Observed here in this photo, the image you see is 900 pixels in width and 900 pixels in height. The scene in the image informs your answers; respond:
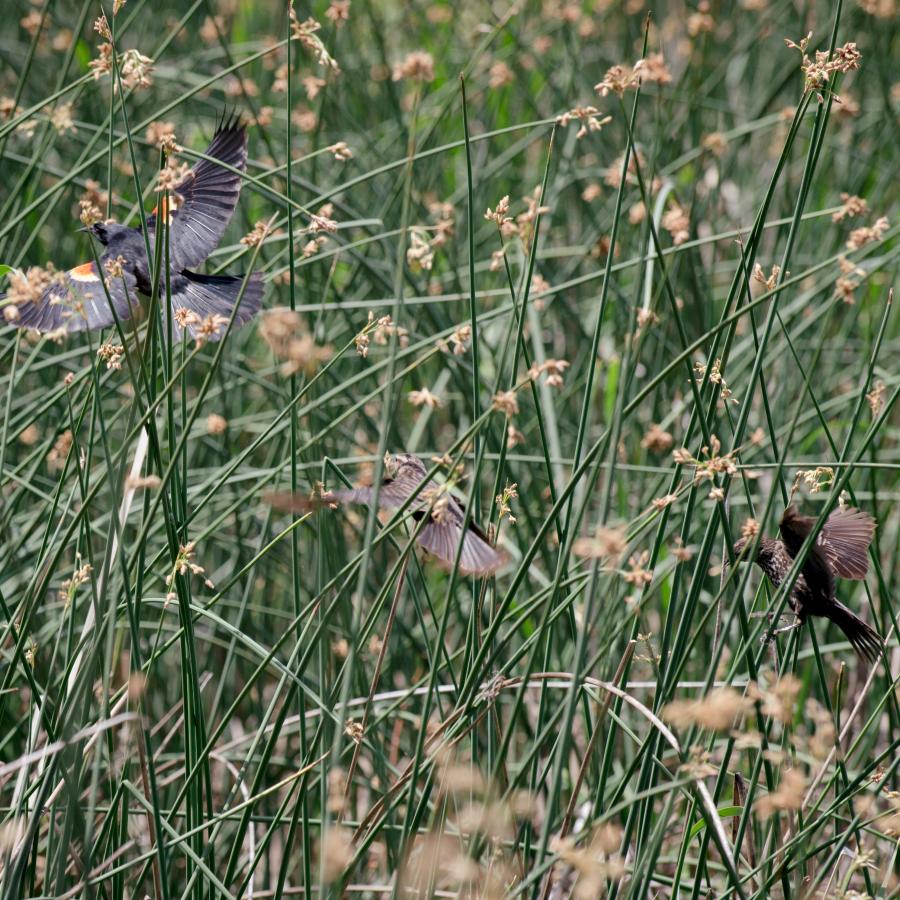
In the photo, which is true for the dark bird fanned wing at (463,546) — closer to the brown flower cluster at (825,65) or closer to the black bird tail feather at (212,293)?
the black bird tail feather at (212,293)

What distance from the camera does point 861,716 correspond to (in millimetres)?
2123

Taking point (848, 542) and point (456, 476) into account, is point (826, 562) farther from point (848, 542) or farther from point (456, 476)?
point (456, 476)

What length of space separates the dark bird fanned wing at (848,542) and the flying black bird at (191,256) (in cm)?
81

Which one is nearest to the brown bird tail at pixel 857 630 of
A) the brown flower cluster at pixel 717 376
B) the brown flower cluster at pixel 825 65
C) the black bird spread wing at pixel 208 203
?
the brown flower cluster at pixel 717 376

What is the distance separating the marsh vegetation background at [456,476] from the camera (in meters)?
1.20

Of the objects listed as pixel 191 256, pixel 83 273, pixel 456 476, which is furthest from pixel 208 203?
pixel 456 476

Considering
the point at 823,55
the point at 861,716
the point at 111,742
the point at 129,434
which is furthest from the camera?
the point at 861,716

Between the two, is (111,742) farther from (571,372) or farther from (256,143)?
(256,143)

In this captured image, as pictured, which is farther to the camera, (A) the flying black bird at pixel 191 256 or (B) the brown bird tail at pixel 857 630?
(A) the flying black bird at pixel 191 256

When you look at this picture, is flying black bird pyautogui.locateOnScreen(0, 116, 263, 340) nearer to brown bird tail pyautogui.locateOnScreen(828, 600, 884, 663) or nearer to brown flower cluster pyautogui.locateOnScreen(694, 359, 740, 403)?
brown flower cluster pyautogui.locateOnScreen(694, 359, 740, 403)

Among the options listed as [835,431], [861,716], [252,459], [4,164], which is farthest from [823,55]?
[4,164]

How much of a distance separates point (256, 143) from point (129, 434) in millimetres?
2720

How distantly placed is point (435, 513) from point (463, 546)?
86 millimetres

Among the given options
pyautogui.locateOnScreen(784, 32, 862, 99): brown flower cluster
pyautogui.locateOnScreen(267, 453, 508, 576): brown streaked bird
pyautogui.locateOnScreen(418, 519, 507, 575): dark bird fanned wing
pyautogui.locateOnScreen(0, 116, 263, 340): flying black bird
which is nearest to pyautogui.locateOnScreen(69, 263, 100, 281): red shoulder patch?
pyautogui.locateOnScreen(0, 116, 263, 340): flying black bird
